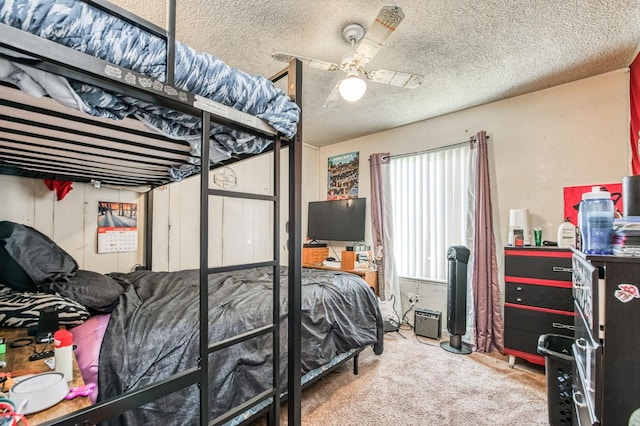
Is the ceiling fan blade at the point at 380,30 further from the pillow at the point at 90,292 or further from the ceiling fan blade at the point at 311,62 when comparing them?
the pillow at the point at 90,292

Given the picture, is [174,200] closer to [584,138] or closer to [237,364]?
[237,364]

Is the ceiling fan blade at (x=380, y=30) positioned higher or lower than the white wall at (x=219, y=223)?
higher

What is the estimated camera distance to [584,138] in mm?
2783

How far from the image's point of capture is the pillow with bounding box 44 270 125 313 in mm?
1770

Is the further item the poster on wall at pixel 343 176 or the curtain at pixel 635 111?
the poster on wall at pixel 343 176

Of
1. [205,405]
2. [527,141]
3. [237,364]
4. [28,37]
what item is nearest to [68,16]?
[28,37]

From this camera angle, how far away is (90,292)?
181 cm

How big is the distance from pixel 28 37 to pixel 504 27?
8.48ft

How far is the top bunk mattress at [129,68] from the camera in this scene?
2.52ft

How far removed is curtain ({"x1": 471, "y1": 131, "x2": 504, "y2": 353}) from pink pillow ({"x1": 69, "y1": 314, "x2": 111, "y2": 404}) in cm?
331

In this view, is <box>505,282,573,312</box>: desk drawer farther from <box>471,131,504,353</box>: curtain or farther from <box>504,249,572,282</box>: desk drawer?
<box>471,131,504,353</box>: curtain

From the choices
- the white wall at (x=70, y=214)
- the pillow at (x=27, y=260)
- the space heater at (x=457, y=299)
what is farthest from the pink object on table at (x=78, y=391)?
the space heater at (x=457, y=299)

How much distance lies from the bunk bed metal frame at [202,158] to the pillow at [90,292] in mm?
1077

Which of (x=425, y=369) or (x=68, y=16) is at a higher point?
(x=68, y=16)
